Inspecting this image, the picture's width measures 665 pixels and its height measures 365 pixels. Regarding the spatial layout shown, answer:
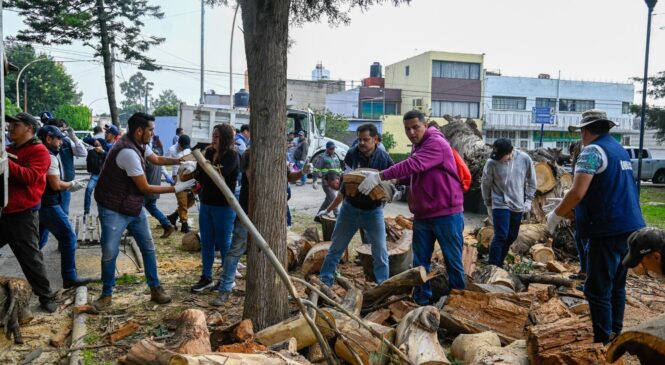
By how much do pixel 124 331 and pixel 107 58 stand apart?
1614 cm

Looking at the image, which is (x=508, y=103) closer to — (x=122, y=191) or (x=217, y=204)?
(x=217, y=204)

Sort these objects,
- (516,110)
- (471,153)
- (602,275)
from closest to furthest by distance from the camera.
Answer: (602,275) < (471,153) < (516,110)

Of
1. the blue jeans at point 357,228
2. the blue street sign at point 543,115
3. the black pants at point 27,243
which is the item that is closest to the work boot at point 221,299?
the blue jeans at point 357,228

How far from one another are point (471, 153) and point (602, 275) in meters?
8.70

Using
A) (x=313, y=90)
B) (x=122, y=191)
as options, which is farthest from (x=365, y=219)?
(x=313, y=90)

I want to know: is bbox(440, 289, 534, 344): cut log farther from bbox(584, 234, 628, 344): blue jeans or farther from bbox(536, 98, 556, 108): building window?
bbox(536, 98, 556, 108): building window

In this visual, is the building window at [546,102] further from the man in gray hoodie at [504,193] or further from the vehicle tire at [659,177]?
the man in gray hoodie at [504,193]

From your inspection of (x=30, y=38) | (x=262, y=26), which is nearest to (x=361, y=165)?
(x=262, y=26)

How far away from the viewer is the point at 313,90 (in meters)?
48.6

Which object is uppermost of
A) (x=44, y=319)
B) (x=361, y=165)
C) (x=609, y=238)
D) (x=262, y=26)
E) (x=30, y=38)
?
(x=30, y=38)

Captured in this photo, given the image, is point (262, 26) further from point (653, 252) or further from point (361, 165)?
point (653, 252)

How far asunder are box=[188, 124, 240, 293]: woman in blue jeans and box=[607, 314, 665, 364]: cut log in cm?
415

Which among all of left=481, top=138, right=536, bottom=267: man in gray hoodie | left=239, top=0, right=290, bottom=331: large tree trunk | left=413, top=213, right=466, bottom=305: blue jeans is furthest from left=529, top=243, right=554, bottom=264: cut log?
left=239, top=0, right=290, bottom=331: large tree trunk

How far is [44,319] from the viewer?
4.89 m
